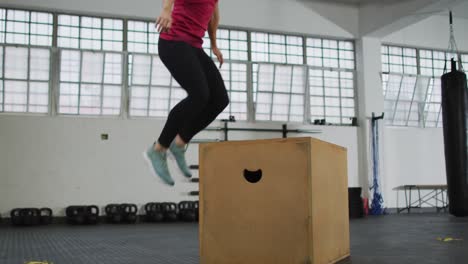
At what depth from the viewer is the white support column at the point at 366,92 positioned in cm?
Result: 1157

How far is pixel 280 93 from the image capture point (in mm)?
11141

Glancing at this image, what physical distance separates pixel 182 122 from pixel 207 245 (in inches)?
38.5

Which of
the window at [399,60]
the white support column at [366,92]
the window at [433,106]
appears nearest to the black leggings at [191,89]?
the white support column at [366,92]

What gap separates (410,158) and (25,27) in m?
9.02

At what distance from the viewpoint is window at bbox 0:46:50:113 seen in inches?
370

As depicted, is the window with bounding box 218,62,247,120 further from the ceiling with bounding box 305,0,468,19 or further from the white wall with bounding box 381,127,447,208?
the white wall with bounding box 381,127,447,208

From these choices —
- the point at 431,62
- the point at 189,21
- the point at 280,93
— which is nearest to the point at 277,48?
the point at 280,93

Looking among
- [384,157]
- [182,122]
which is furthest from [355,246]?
[384,157]

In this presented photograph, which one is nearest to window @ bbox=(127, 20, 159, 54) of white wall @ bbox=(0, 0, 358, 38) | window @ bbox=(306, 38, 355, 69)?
white wall @ bbox=(0, 0, 358, 38)

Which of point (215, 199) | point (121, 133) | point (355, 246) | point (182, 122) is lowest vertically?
point (355, 246)

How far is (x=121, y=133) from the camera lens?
9922 millimetres

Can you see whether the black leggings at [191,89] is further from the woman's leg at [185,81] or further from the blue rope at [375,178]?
the blue rope at [375,178]

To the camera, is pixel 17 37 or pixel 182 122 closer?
pixel 182 122

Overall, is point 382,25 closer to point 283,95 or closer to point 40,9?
point 283,95
